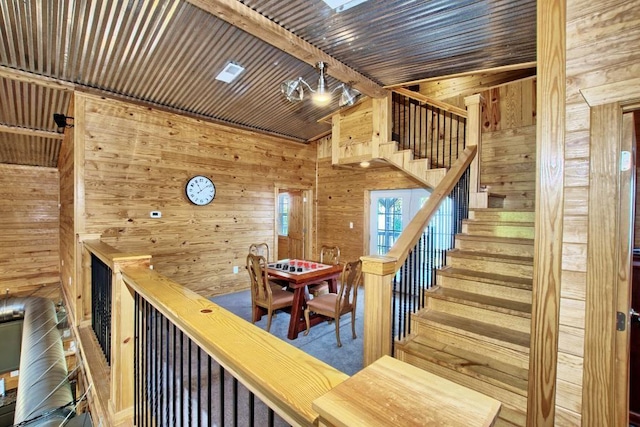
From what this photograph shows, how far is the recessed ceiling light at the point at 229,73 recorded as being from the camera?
3330 millimetres

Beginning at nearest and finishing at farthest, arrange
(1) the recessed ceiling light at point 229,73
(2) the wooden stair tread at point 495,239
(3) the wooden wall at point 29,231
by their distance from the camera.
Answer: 1. (2) the wooden stair tread at point 495,239
2. (1) the recessed ceiling light at point 229,73
3. (3) the wooden wall at point 29,231

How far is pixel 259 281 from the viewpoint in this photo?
3.30 meters

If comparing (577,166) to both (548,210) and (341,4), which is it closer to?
(548,210)

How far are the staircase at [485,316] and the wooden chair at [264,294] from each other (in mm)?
1538

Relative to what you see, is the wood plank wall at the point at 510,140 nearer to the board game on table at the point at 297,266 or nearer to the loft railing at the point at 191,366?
the board game on table at the point at 297,266

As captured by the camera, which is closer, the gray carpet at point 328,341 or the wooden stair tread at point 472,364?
the wooden stair tread at point 472,364

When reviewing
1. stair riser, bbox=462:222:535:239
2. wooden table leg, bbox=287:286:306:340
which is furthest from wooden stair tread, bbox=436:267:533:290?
wooden table leg, bbox=287:286:306:340

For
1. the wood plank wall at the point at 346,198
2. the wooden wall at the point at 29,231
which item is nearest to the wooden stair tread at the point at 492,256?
the wood plank wall at the point at 346,198

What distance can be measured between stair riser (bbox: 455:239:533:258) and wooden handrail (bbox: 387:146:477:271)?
24.6 inches

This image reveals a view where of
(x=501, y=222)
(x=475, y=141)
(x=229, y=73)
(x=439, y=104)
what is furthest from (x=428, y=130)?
(x=229, y=73)

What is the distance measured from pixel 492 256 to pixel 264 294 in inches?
93.8

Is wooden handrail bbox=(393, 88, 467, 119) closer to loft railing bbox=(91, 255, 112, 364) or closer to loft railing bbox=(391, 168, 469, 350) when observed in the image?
loft railing bbox=(391, 168, 469, 350)

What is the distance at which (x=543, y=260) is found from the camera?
1.39 meters

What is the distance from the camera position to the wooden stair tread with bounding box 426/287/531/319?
7.00ft
